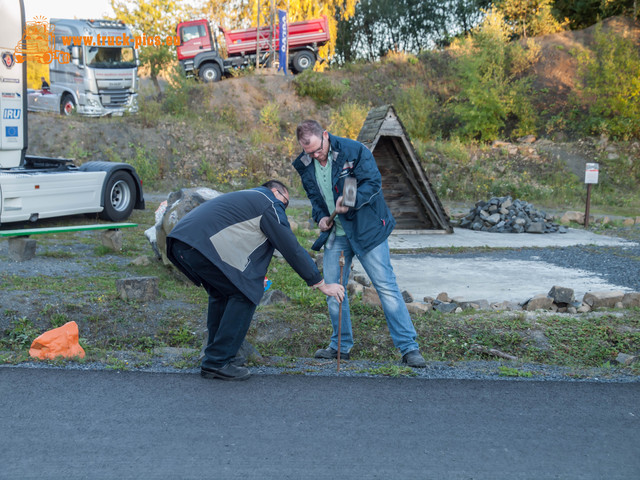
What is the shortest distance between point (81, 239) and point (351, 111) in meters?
13.3

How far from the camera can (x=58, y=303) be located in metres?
6.52

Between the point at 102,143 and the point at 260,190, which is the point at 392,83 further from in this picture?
the point at 260,190

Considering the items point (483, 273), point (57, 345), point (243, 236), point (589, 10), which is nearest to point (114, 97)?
point (483, 273)

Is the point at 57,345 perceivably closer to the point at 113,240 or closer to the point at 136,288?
the point at 136,288

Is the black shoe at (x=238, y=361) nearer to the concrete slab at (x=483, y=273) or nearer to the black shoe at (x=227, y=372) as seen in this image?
the black shoe at (x=227, y=372)

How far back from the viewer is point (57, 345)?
506cm

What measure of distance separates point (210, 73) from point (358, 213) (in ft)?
80.1

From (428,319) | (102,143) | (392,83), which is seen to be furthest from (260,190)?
(392,83)

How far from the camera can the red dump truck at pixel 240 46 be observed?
27.8 metres

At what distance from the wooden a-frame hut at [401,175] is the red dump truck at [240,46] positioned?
1681 cm

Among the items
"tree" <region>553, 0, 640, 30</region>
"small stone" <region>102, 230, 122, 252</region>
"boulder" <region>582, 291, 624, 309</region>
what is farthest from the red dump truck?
"boulder" <region>582, 291, 624, 309</region>

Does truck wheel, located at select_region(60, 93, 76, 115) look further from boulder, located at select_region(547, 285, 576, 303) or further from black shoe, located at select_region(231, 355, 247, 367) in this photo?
black shoe, located at select_region(231, 355, 247, 367)

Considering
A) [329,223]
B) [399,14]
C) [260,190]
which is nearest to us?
[260,190]

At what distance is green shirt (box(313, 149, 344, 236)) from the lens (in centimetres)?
519
